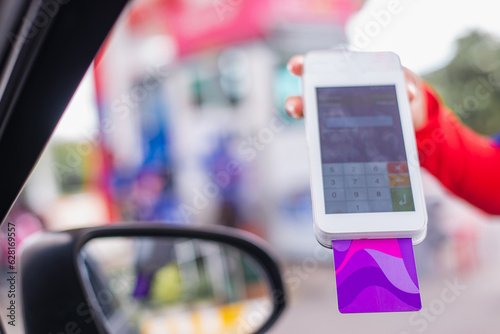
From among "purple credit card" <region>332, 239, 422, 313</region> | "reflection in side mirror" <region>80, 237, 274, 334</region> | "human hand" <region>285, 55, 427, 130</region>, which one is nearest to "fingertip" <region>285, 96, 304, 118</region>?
"human hand" <region>285, 55, 427, 130</region>

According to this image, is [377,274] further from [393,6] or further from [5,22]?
[393,6]

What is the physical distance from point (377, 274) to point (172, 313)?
2022 millimetres

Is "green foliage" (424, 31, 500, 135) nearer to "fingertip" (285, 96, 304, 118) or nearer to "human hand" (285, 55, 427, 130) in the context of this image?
"human hand" (285, 55, 427, 130)

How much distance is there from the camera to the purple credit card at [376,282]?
416 millimetres

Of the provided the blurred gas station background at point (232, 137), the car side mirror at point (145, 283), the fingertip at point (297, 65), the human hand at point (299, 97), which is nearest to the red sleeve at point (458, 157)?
the human hand at point (299, 97)

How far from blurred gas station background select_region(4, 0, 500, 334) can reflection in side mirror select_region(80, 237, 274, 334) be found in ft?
2.58

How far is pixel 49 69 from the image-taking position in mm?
437

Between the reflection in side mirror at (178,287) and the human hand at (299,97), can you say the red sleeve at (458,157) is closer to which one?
the human hand at (299,97)

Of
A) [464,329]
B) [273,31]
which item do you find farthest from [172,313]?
[273,31]

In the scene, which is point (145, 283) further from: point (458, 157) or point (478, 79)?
point (478, 79)

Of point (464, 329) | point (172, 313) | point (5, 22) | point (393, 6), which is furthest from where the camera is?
point (464, 329)

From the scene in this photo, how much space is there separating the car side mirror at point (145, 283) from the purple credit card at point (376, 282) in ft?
0.87

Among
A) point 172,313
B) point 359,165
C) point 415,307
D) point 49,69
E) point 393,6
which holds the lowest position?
point 172,313

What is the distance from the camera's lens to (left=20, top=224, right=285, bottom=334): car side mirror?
49 cm
